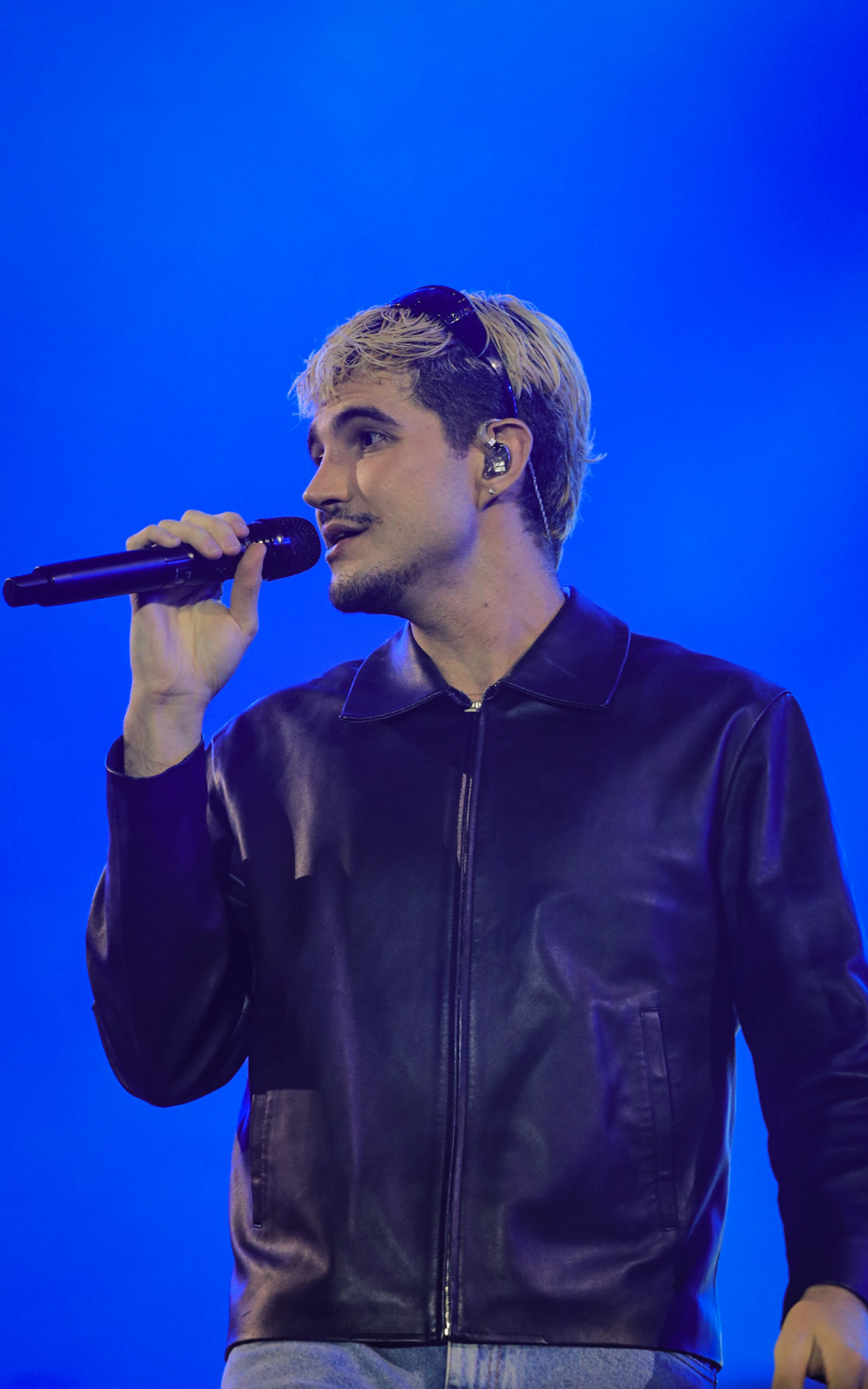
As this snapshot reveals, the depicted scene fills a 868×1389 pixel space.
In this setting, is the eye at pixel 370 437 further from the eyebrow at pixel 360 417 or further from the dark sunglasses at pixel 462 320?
the dark sunglasses at pixel 462 320

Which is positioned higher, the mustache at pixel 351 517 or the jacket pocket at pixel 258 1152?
the mustache at pixel 351 517

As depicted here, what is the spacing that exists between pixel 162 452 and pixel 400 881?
3.56ft

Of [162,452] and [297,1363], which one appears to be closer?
[297,1363]

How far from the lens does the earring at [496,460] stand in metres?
1.77

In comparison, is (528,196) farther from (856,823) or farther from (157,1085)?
(157,1085)

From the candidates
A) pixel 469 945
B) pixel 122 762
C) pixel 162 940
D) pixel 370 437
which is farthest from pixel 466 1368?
pixel 370 437

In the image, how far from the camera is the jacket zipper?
134cm

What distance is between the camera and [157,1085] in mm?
1572

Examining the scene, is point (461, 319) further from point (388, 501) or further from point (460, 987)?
point (460, 987)

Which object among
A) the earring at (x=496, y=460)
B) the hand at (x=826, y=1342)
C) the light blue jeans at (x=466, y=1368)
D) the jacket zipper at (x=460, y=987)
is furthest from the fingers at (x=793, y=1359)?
the earring at (x=496, y=460)

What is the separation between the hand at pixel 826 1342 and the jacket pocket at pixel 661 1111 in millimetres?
155

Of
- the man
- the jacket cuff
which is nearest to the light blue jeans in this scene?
the man

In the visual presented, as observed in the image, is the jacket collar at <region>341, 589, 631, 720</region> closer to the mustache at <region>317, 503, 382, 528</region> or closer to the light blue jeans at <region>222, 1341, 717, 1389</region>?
the mustache at <region>317, 503, 382, 528</region>

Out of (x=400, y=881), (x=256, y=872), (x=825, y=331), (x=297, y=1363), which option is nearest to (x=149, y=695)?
(x=256, y=872)
